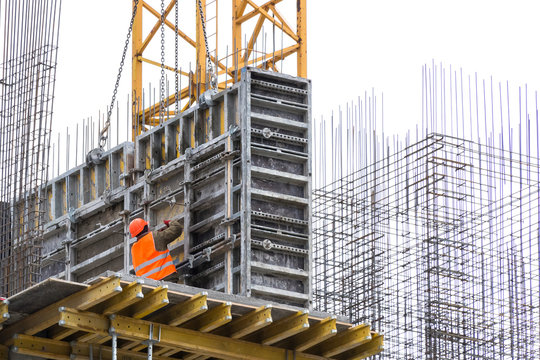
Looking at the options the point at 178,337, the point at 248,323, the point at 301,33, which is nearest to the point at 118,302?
the point at 178,337

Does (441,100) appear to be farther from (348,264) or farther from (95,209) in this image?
(95,209)

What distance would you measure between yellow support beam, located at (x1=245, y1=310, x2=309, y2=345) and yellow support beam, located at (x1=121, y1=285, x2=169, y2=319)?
239cm

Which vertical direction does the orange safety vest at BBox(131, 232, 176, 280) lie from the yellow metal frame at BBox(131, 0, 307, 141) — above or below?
below

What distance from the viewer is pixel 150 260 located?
83.0 feet

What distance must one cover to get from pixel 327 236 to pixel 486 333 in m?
5.15

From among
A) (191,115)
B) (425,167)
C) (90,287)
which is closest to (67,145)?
(191,115)

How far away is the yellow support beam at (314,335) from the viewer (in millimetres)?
22359

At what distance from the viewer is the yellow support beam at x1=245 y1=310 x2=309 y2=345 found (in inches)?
861

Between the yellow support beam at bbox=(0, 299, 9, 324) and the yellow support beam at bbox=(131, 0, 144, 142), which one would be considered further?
the yellow support beam at bbox=(131, 0, 144, 142)

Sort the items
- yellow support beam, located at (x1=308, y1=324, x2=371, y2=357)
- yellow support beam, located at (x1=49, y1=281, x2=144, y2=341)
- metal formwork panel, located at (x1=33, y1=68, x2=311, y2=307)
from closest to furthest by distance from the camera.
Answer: yellow support beam, located at (x1=49, y1=281, x2=144, y2=341)
yellow support beam, located at (x1=308, y1=324, x2=371, y2=357)
metal formwork panel, located at (x1=33, y1=68, x2=311, y2=307)

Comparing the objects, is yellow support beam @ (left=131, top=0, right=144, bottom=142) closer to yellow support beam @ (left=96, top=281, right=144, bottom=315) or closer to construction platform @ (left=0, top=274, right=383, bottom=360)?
construction platform @ (left=0, top=274, right=383, bottom=360)

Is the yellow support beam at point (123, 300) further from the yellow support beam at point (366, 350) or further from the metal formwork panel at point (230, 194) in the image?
the metal formwork panel at point (230, 194)

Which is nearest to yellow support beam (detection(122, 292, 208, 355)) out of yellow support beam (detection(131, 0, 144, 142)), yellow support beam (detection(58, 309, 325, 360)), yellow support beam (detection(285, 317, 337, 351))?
yellow support beam (detection(58, 309, 325, 360))

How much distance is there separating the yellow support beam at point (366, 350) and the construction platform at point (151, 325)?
21.3 inches
